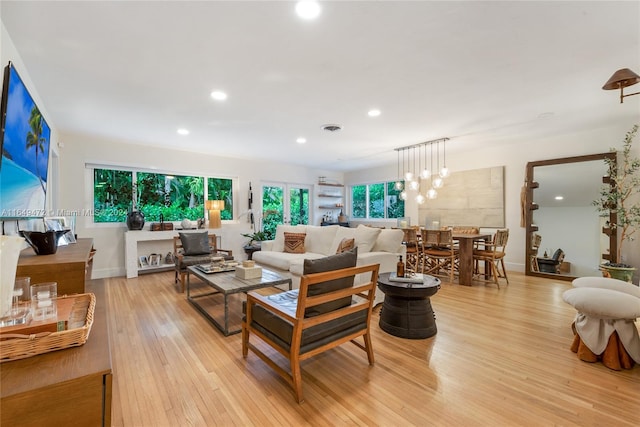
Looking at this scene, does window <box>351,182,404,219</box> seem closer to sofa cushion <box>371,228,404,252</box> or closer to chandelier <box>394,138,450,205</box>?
chandelier <box>394,138,450,205</box>

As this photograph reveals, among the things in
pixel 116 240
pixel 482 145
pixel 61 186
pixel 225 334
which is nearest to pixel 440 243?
pixel 482 145

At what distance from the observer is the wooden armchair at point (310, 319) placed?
1.74 meters

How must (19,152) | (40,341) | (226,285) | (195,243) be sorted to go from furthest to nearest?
(195,243) → (226,285) → (19,152) → (40,341)

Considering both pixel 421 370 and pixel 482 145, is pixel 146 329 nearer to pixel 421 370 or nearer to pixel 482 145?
pixel 421 370

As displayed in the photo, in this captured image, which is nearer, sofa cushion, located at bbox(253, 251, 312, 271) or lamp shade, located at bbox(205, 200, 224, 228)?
sofa cushion, located at bbox(253, 251, 312, 271)

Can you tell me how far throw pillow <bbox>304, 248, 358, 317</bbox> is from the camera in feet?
5.90

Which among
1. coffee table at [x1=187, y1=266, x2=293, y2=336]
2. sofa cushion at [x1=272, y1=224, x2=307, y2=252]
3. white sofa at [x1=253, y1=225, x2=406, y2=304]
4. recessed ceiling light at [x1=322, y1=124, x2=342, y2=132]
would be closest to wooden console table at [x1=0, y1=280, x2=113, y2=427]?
coffee table at [x1=187, y1=266, x2=293, y2=336]

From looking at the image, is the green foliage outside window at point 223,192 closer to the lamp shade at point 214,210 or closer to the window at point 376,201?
the lamp shade at point 214,210

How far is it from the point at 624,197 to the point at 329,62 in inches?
188

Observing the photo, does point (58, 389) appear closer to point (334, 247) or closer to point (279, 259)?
point (279, 259)

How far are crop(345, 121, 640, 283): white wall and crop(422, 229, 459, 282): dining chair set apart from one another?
1419mm

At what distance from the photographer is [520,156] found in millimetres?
5227

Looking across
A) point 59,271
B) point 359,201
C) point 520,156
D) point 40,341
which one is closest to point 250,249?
point 359,201

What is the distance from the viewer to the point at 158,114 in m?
3.66
